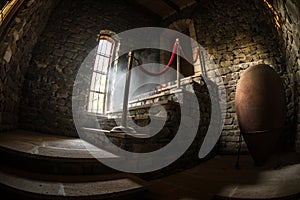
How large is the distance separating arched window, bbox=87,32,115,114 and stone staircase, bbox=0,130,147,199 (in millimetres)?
3135

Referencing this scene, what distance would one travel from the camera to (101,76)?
495cm

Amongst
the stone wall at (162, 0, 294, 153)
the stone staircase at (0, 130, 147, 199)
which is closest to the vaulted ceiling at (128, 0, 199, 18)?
the stone wall at (162, 0, 294, 153)

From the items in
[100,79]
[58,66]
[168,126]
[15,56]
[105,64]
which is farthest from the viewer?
[105,64]

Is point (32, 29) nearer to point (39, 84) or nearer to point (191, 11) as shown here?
point (39, 84)

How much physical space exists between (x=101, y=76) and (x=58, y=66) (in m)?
1.40

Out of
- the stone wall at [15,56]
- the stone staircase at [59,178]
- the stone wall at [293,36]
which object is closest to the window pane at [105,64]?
the stone wall at [15,56]

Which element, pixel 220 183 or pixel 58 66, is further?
pixel 58 66

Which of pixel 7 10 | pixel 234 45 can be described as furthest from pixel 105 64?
pixel 234 45

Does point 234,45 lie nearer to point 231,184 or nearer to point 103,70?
point 231,184

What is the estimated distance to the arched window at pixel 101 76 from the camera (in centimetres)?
468

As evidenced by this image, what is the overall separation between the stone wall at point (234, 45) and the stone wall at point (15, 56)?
4388 mm

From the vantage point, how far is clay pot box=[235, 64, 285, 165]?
2.12 m

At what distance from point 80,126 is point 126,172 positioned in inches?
106

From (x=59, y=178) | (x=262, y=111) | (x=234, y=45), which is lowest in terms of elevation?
(x=59, y=178)
